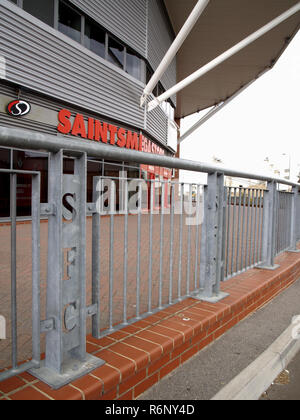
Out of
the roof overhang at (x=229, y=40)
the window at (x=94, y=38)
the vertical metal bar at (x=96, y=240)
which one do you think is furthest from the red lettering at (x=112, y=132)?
the vertical metal bar at (x=96, y=240)

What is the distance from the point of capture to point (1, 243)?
634cm

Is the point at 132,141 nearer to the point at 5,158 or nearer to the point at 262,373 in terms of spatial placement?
the point at 5,158

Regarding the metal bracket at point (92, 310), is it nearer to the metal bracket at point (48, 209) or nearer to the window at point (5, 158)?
the metal bracket at point (48, 209)

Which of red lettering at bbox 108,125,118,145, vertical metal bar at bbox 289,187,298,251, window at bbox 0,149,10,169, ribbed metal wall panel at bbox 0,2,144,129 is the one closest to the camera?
vertical metal bar at bbox 289,187,298,251

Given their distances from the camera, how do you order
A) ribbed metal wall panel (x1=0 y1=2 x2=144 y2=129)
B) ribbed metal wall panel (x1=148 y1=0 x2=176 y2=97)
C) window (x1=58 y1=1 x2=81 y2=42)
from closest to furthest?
ribbed metal wall panel (x1=0 y1=2 x2=144 y2=129)
window (x1=58 y1=1 x2=81 y2=42)
ribbed metal wall panel (x1=148 y1=0 x2=176 y2=97)

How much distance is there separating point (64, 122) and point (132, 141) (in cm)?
385

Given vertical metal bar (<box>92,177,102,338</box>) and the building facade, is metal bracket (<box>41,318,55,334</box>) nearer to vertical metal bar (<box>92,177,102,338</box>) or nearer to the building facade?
vertical metal bar (<box>92,177,102,338</box>)

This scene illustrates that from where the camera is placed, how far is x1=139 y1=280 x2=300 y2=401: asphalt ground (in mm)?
2107

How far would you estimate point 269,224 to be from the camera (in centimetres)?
458

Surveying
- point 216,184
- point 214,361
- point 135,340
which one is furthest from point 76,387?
point 216,184

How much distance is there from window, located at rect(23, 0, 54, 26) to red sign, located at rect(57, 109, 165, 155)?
2609 millimetres

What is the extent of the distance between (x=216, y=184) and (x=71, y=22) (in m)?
10.2

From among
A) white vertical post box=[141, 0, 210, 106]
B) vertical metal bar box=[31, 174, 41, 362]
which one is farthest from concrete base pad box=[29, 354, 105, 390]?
white vertical post box=[141, 0, 210, 106]
